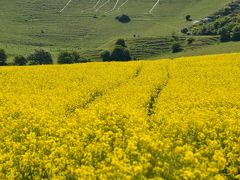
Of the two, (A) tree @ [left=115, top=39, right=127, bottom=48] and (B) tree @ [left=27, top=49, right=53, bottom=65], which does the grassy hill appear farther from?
(B) tree @ [left=27, top=49, right=53, bottom=65]

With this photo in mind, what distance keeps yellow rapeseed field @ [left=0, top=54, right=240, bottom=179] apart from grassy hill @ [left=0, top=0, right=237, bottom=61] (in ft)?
342

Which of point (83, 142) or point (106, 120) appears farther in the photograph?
point (106, 120)

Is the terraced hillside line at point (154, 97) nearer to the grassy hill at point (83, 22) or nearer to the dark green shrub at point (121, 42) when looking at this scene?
the dark green shrub at point (121, 42)

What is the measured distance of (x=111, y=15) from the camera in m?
171

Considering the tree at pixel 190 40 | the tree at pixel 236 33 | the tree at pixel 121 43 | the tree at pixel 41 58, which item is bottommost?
the tree at pixel 41 58

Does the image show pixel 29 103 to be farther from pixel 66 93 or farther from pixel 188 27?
pixel 188 27

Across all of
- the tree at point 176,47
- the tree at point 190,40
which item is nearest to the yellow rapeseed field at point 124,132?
the tree at point 176,47

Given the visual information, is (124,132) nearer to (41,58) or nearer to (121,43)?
(41,58)

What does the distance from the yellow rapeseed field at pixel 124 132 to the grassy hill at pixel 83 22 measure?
342 feet

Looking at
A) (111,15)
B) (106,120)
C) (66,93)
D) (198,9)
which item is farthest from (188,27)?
(106,120)

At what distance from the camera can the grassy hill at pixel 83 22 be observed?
483 feet

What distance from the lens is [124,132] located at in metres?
17.9

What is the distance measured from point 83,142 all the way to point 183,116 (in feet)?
15.6

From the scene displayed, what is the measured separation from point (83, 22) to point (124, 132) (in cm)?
14896
